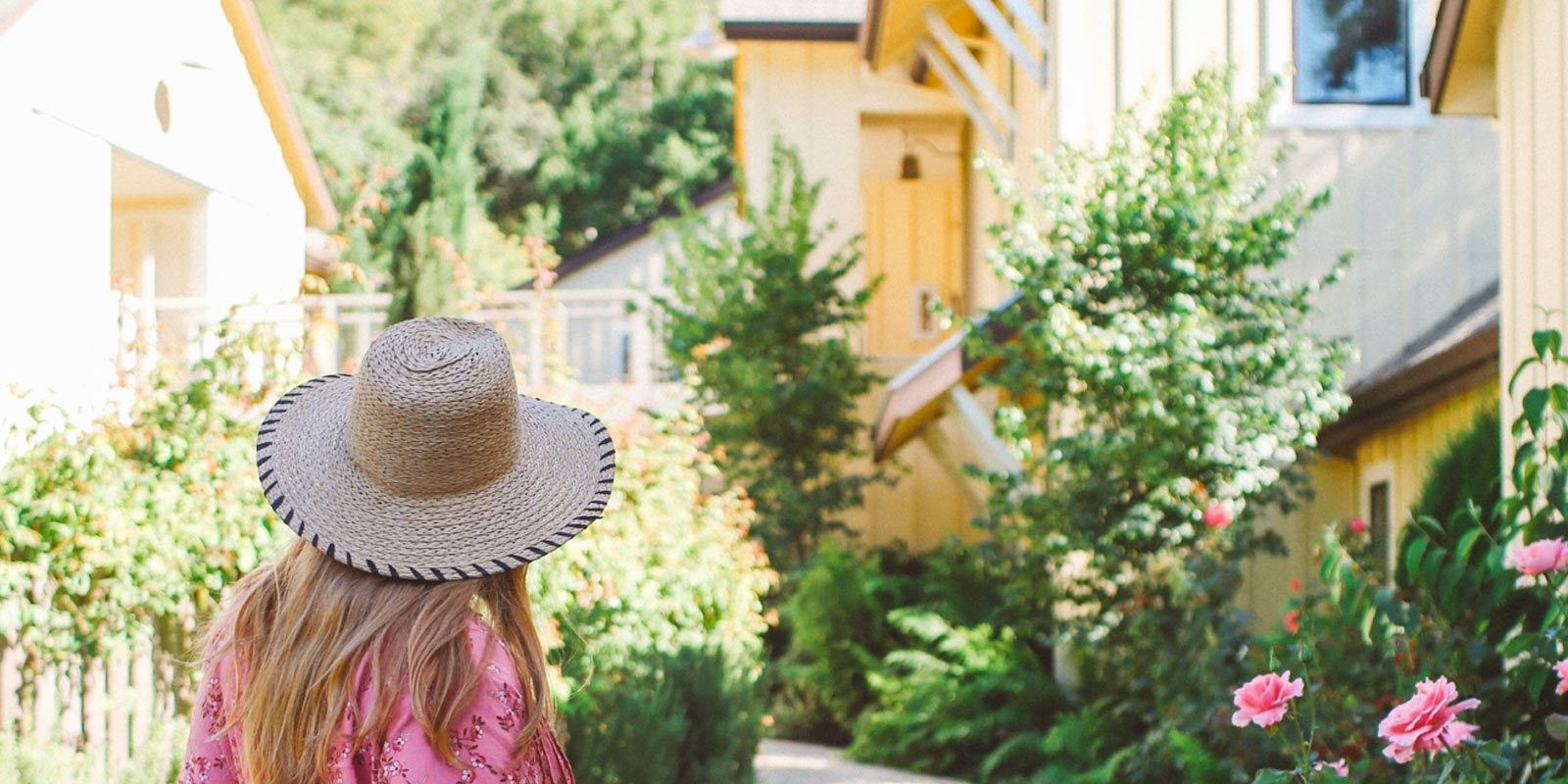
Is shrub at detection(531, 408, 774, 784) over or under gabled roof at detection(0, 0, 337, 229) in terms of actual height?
under

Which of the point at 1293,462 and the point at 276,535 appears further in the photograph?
the point at 1293,462

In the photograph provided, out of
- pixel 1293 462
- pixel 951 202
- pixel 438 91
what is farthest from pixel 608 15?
pixel 1293 462

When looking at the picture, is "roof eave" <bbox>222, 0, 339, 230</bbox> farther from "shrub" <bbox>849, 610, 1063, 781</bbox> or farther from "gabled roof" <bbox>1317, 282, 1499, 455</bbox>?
"gabled roof" <bbox>1317, 282, 1499, 455</bbox>

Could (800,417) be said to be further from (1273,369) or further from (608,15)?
(608,15)

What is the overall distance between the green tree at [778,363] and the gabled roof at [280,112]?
286 cm

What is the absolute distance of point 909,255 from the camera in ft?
56.3

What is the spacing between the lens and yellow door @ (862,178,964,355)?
55.8 feet

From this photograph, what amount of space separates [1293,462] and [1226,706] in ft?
8.24

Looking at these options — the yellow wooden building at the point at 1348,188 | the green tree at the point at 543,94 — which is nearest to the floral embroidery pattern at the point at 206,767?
the yellow wooden building at the point at 1348,188

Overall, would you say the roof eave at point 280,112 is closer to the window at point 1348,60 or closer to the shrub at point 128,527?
the shrub at point 128,527

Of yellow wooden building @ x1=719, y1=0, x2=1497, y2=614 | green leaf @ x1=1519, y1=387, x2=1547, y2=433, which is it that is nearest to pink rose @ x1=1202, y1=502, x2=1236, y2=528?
yellow wooden building @ x1=719, y1=0, x2=1497, y2=614

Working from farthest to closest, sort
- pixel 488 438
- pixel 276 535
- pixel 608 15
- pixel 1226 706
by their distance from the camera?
1. pixel 608 15
2. pixel 1226 706
3. pixel 276 535
4. pixel 488 438

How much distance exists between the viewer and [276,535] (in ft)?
20.1

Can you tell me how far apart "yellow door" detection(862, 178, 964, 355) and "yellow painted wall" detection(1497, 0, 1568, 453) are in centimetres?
1097
